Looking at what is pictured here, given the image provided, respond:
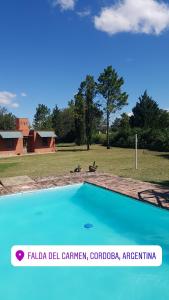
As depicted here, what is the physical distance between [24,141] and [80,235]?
30.3 metres

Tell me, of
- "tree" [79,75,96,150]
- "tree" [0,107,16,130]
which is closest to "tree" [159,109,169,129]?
"tree" [79,75,96,150]

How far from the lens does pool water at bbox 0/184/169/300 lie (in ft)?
19.4

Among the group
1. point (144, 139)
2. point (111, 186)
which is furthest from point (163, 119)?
point (111, 186)

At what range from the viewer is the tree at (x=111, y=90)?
116 ft

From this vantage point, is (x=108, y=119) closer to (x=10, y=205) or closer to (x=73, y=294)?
(x=10, y=205)

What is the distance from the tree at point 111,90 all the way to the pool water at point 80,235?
24.3 m

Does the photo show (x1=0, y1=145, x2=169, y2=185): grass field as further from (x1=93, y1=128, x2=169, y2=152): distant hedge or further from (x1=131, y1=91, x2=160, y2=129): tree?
(x1=131, y1=91, x2=160, y2=129): tree

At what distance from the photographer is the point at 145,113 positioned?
49906 millimetres

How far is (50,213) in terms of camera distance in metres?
10.8

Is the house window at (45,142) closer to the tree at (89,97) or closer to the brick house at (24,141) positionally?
the brick house at (24,141)

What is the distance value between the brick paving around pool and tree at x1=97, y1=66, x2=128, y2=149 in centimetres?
2177

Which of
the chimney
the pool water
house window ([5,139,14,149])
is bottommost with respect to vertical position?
the pool water

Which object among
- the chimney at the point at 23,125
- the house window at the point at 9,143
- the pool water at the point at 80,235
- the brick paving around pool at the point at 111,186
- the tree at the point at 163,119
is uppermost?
the tree at the point at 163,119
